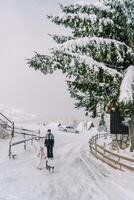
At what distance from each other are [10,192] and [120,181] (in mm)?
5256

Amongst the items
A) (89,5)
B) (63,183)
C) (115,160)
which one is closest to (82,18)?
(89,5)

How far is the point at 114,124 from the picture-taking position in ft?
133

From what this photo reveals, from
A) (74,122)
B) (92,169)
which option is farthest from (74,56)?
(74,122)

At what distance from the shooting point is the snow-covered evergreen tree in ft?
74.6

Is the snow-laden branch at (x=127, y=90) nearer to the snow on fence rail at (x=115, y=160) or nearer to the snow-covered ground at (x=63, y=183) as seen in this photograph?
the snow on fence rail at (x=115, y=160)

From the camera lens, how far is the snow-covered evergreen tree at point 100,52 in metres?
22.7

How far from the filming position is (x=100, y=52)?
77.6 ft

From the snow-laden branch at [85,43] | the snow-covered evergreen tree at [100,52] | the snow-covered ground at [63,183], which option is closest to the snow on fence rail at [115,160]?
the snow-covered ground at [63,183]

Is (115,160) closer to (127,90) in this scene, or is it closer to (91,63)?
A: (127,90)

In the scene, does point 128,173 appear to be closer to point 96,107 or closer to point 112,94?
point 112,94

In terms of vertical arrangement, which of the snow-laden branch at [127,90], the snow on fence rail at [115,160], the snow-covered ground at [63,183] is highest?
the snow-laden branch at [127,90]

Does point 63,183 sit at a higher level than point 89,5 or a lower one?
lower

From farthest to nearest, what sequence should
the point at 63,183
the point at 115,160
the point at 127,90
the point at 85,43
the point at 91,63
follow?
the point at 91,63, the point at 85,43, the point at 115,160, the point at 127,90, the point at 63,183

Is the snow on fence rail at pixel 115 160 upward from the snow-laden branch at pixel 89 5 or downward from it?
downward
